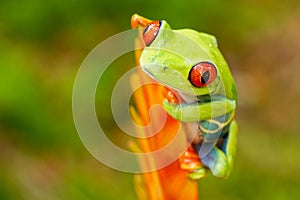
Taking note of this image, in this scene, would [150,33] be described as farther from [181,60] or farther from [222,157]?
[222,157]

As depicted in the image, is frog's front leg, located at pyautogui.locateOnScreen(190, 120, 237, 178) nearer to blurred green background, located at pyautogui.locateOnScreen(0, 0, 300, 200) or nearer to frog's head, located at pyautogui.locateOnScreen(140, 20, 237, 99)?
frog's head, located at pyautogui.locateOnScreen(140, 20, 237, 99)

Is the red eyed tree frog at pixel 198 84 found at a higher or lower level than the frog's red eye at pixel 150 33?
lower

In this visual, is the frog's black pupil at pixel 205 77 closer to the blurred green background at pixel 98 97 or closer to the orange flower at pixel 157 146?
the orange flower at pixel 157 146

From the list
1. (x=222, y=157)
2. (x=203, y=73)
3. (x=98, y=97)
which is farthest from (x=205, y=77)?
(x=98, y=97)

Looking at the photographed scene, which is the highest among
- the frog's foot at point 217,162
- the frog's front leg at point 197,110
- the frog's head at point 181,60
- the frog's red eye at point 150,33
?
the frog's red eye at point 150,33

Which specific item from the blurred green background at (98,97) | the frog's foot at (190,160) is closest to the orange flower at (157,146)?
the frog's foot at (190,160)

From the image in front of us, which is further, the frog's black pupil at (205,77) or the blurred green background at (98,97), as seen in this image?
the blurred green background at (98,97)

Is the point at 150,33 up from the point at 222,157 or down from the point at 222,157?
up

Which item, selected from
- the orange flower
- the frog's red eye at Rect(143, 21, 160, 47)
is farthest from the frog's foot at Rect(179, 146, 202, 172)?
the frog's red eye at Rect(143, 21, 160, 47)
